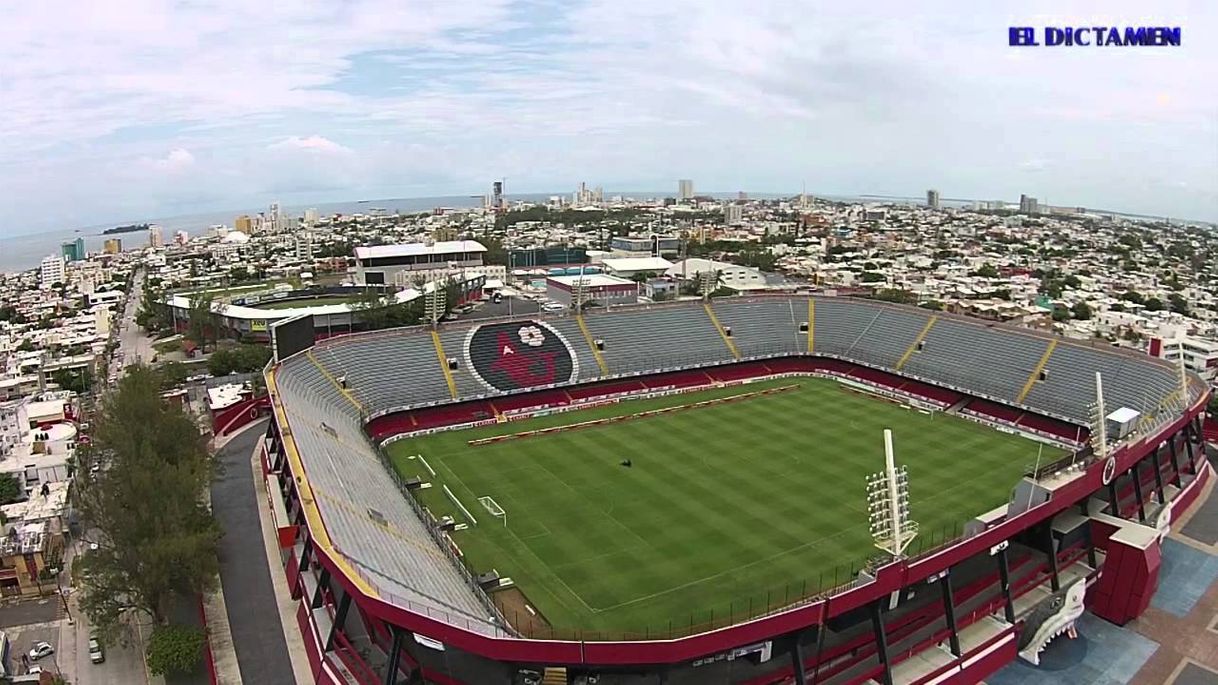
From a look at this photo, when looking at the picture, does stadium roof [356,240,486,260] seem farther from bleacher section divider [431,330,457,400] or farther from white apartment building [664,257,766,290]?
bleacher section divider [431,330,457,400]

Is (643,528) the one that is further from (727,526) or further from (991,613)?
(991,613)

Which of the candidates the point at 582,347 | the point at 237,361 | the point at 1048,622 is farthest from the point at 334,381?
the point at 1048,622

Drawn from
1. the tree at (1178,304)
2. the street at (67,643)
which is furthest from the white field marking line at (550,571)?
the tree at (1178,304)

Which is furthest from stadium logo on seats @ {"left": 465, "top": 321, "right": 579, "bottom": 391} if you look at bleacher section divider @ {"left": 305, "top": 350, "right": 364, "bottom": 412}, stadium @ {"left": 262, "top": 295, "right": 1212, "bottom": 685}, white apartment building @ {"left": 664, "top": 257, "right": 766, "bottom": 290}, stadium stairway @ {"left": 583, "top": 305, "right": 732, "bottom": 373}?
white apartment building @ {"left": 664, "top": 257, "right": 766, "bottom": 290}

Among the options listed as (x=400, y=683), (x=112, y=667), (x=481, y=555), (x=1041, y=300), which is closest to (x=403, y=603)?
(x=400, y=683)

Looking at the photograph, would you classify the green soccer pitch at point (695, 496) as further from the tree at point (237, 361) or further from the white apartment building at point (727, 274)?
the white apartment building at point (727, 274)
